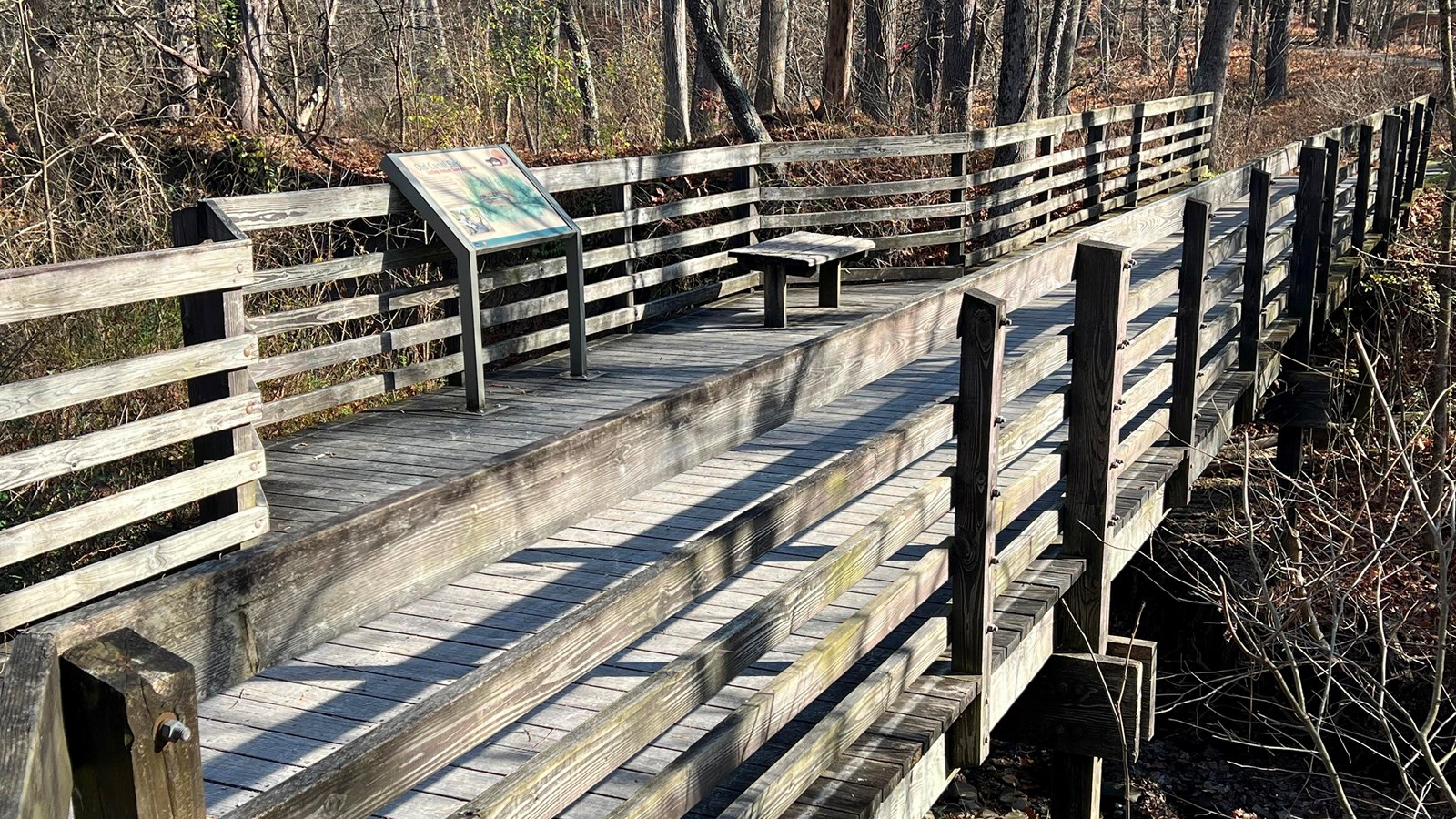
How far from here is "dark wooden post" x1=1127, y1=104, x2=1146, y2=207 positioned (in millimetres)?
16547

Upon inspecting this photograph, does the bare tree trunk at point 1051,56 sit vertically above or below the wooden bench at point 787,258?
Result: above

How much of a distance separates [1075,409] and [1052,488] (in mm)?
1522

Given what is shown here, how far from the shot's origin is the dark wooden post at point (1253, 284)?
7.45 meters

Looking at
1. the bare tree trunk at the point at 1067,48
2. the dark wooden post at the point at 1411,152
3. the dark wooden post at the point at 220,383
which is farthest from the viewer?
the bare tree trunk at the point at 1067,48

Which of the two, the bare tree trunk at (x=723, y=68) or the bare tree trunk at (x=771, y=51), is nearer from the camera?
the bare tree trunk at (x=723, y=68)

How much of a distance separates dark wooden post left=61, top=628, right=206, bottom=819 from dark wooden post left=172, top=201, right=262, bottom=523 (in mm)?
4418

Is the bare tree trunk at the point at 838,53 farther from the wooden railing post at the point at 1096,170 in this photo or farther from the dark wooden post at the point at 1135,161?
the dark wooden post at the point at 1135,161

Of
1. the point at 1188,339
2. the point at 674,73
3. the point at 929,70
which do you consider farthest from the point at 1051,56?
the point at 1188,339

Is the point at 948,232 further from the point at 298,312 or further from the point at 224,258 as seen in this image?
the point at 224,258

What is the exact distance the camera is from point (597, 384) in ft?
28.0

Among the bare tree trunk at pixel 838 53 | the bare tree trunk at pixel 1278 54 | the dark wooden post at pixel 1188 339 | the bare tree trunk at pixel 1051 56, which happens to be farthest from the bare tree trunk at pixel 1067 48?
the dark wooden post at pixel 1188 339

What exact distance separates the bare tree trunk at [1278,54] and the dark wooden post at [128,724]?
33.7 metres

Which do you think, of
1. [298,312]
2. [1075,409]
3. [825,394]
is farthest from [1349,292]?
[825,394]

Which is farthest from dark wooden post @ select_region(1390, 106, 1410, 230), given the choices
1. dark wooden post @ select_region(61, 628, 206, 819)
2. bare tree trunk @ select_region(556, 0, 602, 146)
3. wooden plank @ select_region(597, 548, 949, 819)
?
dark wooden post @ select_region(61, 628, 206, 819)
